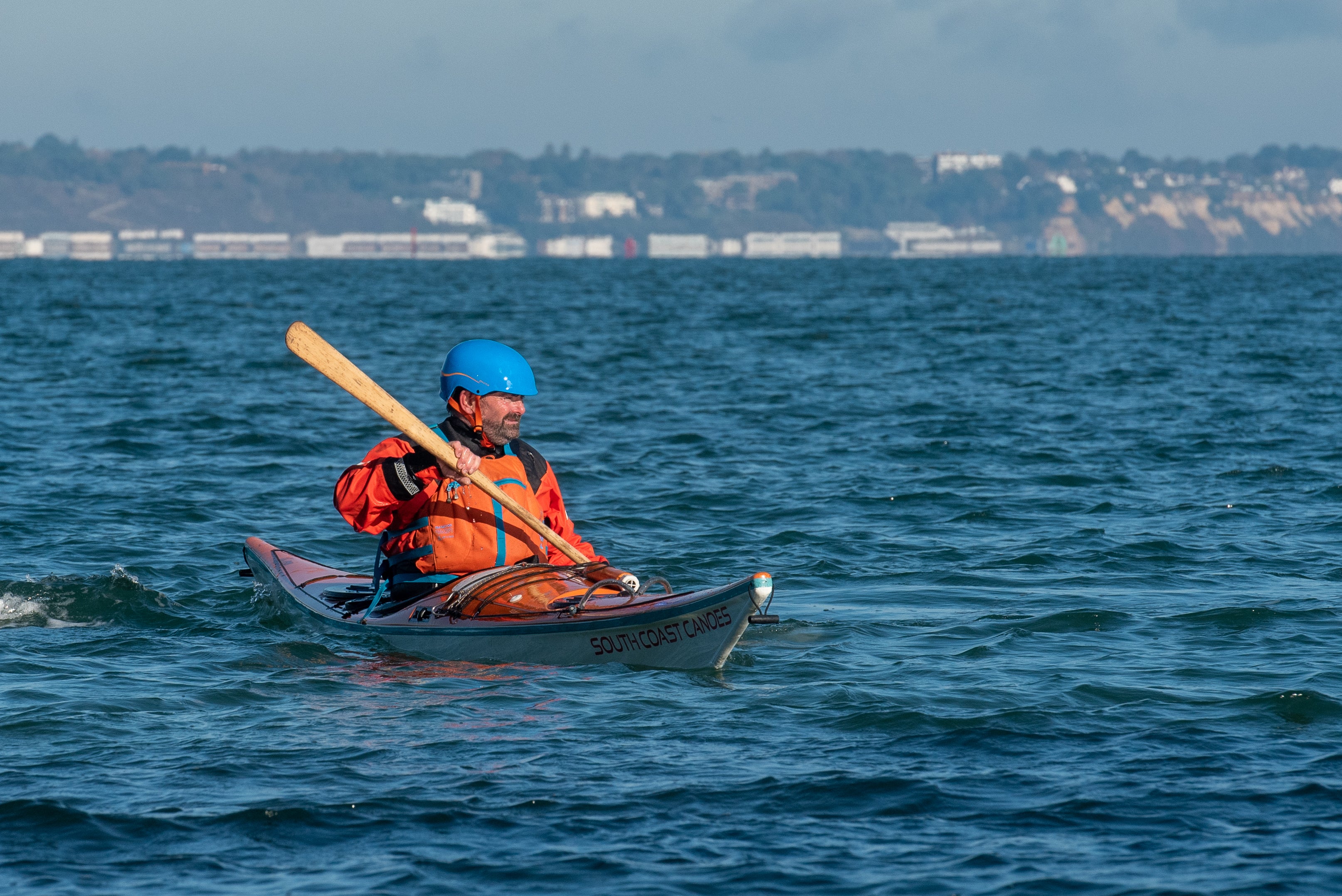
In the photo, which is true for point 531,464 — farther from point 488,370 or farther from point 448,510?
point 488,370

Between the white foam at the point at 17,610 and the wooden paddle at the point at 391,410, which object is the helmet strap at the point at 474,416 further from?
the white foam at the point at 17,610

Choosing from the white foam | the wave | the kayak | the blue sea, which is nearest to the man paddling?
the kayak

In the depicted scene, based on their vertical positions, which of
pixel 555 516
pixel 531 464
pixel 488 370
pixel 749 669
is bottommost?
pixel 749 669

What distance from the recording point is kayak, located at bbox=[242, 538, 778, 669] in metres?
7.85

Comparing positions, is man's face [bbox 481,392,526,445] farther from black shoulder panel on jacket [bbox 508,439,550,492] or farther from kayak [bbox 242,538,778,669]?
kayak [bbox 242,538,778,669]

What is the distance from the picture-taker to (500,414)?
822 centimetres

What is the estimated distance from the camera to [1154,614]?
31.2 feet

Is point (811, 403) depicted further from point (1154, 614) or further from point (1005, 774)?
point (1005, 774)

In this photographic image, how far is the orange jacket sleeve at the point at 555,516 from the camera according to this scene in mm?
8586

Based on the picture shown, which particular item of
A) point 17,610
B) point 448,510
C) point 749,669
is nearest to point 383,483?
point 448,510

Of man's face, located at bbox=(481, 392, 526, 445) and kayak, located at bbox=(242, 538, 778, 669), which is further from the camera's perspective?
man's face, located at bbox=(481, 392, 526, 445)

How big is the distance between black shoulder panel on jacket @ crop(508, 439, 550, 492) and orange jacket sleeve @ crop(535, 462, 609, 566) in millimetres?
19

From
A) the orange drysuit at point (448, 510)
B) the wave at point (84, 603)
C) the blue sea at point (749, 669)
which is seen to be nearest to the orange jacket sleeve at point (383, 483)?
the orange drysuit at point (448, 510)

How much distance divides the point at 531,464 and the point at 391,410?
2.68ft
